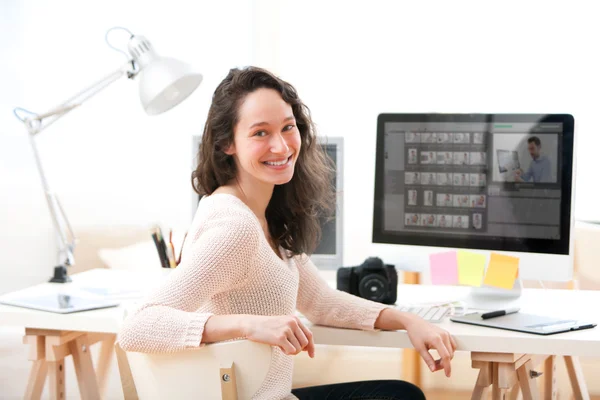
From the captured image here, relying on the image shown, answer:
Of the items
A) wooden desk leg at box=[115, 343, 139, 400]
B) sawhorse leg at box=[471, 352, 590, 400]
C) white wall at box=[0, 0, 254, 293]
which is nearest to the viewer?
wooden desk leg at box=[115, 343, 139, 400]

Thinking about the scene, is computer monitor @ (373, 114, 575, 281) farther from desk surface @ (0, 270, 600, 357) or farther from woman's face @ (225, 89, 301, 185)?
woman's face @ (225, 89, 301, 185)

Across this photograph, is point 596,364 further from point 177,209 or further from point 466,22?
point 177,209

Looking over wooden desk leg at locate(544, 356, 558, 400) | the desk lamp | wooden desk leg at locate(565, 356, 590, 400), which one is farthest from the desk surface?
wooden desk leg at locate(565, 356, 590, 400)

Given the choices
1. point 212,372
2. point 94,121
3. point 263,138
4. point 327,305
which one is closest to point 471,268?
point 327,305

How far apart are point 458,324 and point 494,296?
0.33 m

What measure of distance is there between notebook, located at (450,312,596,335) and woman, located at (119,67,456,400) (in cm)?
14

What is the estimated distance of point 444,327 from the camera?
1597mm

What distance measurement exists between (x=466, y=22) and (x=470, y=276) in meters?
1.91

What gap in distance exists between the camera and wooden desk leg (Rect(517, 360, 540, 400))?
1.71 m

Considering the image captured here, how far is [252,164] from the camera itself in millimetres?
1453

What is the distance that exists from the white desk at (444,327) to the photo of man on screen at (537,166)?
1.02 ft

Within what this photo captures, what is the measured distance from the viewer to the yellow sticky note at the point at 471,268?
1874 mm

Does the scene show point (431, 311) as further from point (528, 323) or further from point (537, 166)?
point (537, 166)

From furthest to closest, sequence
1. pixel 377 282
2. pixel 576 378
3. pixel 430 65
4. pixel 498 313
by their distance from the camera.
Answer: pixel 430 65, pixel 576 378, pixel 377 282, pixel 498 313
